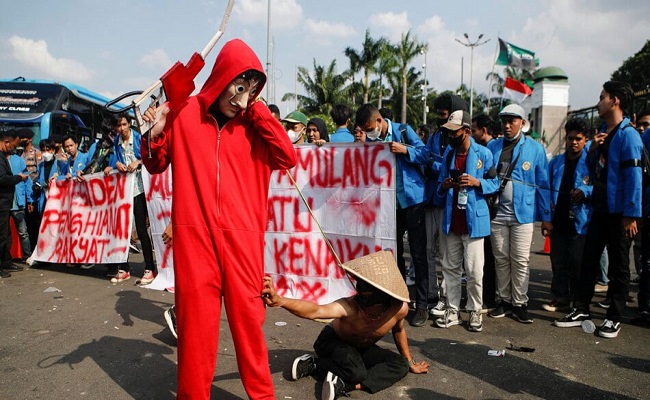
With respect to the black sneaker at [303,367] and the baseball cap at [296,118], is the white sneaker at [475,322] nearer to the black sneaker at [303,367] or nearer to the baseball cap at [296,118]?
the black sneaker at [303,367]

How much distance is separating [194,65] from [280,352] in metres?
2.52

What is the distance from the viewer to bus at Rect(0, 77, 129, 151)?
39.1 feet

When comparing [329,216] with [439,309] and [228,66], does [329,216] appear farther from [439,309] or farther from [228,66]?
[228,66]

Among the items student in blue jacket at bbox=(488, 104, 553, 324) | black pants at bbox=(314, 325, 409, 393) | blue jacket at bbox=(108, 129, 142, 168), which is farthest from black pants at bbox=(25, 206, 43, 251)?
student in blue jacket at bbox=(488, 104, 553, 324)

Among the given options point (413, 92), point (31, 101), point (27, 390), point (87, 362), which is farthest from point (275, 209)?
point (413, 92)

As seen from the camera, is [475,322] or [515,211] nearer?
[475,322]

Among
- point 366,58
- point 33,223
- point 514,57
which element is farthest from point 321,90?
point 33,223

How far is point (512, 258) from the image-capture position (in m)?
5.32

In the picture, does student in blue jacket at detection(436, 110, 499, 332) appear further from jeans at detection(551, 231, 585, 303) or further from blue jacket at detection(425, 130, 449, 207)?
jeans at detection(551, 231, 585, 303)

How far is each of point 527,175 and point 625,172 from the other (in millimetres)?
909

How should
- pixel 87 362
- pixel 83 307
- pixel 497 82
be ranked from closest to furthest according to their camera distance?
1. pixel 87 362
2. pixel 83 307
3. pixel 497 82

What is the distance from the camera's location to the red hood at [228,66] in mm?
2848

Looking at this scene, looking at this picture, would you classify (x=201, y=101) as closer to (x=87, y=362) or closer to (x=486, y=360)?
(x=87, y=362)

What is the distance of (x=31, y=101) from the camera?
12.4 meters
